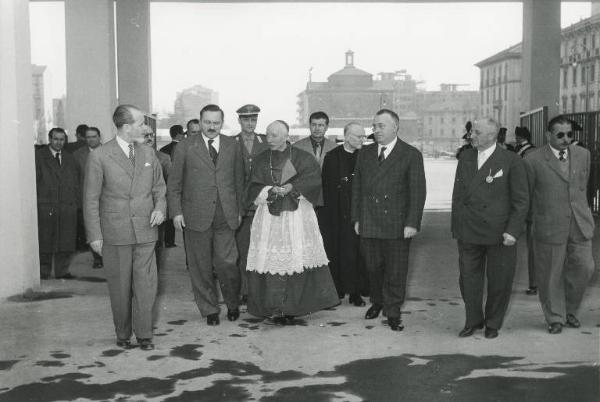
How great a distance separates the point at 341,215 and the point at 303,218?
1182 mm

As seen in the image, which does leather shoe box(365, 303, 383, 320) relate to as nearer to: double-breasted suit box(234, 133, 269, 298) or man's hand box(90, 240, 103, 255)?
double-breasted suit box(234, 133, 269, 298)

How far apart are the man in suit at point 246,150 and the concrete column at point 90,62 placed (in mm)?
6824

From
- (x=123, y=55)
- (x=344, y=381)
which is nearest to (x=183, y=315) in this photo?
(x=344, y=381)

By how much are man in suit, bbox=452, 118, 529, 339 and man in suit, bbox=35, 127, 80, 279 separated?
514cm

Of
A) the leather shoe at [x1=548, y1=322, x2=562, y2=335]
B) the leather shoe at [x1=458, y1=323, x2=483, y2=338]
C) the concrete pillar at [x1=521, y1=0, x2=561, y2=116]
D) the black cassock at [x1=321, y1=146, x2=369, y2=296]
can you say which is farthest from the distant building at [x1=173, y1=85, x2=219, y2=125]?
the leather shoe at [x1=548, y1=322, x2=562, y2=335]

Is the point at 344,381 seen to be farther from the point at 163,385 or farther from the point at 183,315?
the point at 183,315

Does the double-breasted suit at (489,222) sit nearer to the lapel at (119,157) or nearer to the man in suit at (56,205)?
the lapel at (119,157)

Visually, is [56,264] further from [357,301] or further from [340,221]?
[357,301]

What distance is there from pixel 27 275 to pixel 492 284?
4770mm

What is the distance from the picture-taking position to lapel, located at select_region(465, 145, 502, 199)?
646cm

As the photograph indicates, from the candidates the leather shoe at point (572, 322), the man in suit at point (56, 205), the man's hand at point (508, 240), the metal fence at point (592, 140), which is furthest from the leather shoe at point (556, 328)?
the metal fence at point (592, 140)

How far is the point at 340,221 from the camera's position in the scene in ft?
27.2

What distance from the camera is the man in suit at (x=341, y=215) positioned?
8227 millimetres

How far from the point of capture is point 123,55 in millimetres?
18547
